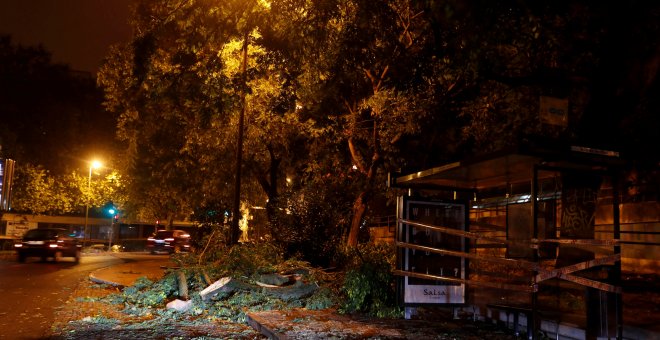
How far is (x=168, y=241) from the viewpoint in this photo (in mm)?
33781

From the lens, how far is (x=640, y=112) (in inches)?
556

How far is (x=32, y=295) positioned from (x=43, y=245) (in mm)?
11494

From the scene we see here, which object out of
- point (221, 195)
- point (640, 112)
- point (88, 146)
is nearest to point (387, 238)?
point (221, 195)

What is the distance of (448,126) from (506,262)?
11.3 m

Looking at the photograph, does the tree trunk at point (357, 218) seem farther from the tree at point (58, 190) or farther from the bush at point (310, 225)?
the tree at point (58, 190)

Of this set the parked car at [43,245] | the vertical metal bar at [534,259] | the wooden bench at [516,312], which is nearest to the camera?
the vertical metal bar at [534,259]

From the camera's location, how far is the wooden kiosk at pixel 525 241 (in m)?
7.00

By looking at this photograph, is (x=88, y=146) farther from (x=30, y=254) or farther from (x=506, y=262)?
(x=506, y=262)

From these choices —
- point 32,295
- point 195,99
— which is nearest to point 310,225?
point 195,99

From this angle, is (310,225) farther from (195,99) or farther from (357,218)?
(195,99)

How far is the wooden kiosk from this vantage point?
276 inches

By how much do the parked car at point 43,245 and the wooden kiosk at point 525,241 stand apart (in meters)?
19.2

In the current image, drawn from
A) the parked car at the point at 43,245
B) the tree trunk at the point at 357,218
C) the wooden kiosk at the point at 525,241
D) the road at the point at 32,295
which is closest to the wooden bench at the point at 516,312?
the wooden kiosk at the point at 525,241

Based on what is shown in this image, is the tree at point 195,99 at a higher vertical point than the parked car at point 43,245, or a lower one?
higher
